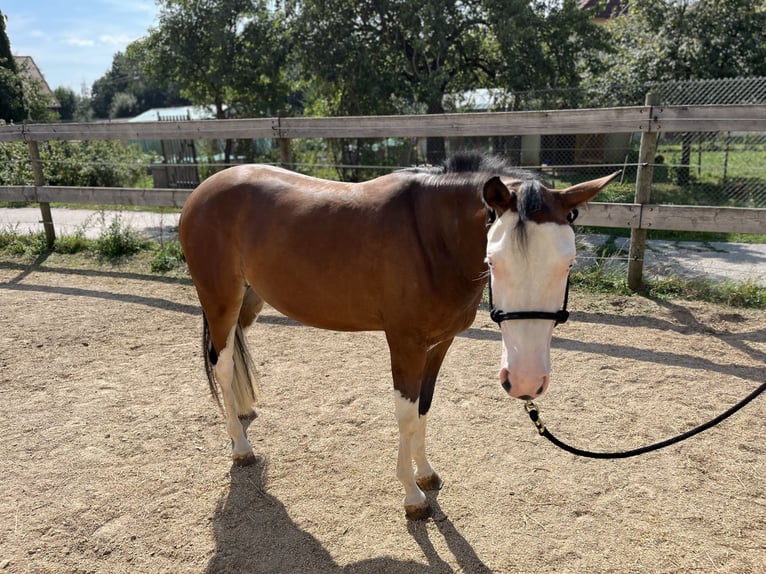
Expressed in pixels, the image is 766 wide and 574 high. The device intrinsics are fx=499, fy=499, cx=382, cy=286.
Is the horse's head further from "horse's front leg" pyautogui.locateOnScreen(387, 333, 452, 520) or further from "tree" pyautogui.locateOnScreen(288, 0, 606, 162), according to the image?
"tree" pyautogui.locateOnScreen(288, 0, 606, 162)

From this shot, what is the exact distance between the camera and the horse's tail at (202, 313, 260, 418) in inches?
119

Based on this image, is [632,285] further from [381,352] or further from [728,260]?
[381,352]

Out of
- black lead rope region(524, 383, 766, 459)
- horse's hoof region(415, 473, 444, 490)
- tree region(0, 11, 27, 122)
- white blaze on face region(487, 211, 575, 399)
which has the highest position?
tree region(0, 11, 27, 122)

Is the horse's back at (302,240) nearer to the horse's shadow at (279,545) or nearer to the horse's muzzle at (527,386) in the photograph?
the horse's muzzle at (527,386)

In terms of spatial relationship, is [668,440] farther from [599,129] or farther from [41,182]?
[41,182]

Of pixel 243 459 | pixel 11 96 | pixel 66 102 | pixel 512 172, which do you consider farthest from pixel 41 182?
pixel 66 102

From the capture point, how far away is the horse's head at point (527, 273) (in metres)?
1.61

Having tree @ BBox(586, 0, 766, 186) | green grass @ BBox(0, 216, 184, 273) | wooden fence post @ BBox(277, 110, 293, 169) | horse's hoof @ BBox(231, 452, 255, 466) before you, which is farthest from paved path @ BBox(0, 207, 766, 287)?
horse's hoof @ BBox(231, 452, 255, 466)

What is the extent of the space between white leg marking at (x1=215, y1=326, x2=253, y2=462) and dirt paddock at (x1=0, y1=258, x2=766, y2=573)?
11 centimetres

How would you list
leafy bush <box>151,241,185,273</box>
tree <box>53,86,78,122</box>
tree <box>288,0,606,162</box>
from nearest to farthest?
leafy bush <box>151,241,185,273</box> → tree <box>288,0,606,162</box> → tree <box>53,86,78,122</box>

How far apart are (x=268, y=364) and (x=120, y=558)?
1.94m

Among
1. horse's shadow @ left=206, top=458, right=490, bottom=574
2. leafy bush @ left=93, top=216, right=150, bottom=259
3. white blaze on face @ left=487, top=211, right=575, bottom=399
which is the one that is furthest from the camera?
leafy bush @ left=93, top=216, right=150, bottom=259

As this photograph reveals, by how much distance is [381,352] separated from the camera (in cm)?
421

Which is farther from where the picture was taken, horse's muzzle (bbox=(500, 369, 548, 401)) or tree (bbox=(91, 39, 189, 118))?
tree (bbox=(91, 39, 189, 118))
